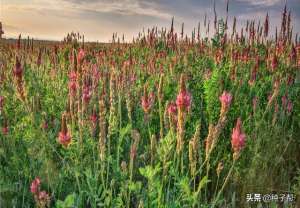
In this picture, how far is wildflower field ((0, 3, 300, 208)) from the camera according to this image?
2.21 metres

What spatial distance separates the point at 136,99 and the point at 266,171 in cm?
153

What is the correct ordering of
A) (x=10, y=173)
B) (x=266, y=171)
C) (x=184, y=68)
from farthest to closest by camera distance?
(x=184, y=68)
(x=266, y=171)
(x=10, y=173)

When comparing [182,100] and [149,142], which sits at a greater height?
[182,100]

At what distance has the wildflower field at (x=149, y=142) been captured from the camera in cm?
221

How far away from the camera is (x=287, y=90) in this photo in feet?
14.8

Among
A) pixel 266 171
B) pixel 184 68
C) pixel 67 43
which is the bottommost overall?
pixel 266 171

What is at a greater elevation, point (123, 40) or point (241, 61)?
point (123, 40)

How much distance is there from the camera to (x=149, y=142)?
3633mm

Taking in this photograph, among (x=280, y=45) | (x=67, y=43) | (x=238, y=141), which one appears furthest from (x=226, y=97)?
(x=67, y=43)

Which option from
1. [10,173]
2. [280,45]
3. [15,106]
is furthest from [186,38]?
Result: [10,173]

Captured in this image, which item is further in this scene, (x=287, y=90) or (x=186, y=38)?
(x=186, y=38)

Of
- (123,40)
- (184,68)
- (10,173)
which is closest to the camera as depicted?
(10,173)

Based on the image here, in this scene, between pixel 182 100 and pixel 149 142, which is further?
pixel 149 142

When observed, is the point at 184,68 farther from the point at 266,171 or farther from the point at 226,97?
the point at 226,97
